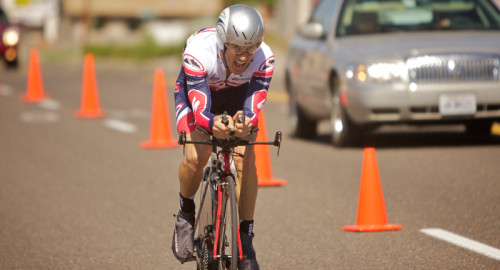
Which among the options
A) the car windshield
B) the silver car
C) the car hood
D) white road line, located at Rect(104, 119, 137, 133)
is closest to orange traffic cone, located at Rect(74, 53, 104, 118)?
white road line, located at Rect(104, 119, 137, 133)

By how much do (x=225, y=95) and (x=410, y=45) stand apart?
638 centimetres

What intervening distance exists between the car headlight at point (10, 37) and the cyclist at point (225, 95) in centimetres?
2628

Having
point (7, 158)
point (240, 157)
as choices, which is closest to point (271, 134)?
point (7, 158)

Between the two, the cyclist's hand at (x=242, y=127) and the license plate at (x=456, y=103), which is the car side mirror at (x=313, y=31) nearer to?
the license plate at (x=456, y=103)

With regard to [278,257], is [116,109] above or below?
below

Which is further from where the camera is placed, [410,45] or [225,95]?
[410,45]

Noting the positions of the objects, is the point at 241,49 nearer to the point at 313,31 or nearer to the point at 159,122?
the point at 313,31

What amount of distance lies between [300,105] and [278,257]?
6.99m

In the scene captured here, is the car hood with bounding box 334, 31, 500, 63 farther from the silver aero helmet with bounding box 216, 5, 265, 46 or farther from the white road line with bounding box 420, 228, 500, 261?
the silver aero helmet with bounding box 216, 5, 265, 46

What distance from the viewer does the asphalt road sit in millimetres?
7000

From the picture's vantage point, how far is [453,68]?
1175 cm

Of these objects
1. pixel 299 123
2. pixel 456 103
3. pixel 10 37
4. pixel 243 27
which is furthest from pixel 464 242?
pixel 10 37

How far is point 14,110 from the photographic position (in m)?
19.9

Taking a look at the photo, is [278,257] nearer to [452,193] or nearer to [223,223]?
[223,223]
